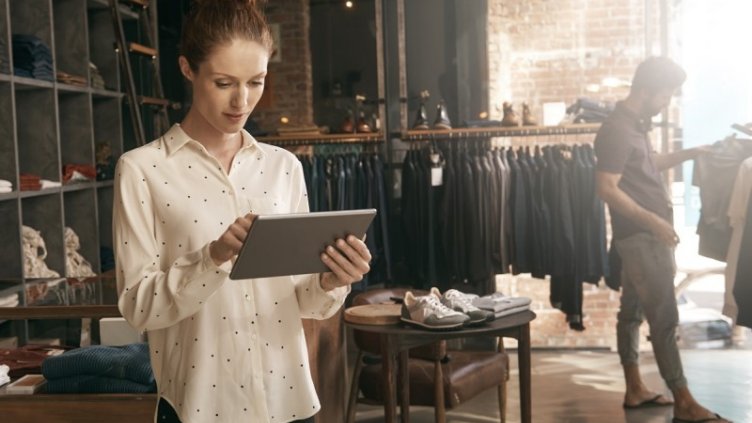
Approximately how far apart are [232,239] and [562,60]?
5609 mm

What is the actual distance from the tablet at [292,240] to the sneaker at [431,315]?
2.12 m

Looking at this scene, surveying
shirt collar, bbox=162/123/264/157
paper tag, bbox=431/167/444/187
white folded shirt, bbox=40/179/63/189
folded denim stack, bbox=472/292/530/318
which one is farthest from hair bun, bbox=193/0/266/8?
paper tag, bbox=431/167/444/187

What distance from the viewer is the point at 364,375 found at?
182 inches

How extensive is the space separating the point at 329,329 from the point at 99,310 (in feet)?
4.33

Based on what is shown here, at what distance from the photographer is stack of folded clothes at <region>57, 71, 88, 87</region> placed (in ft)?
17.9

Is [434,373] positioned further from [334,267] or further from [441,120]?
[334,267]

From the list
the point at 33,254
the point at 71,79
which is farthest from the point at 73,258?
the point at 71,79

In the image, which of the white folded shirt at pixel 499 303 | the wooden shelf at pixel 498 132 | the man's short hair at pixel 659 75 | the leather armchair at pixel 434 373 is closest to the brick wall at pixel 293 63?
the wooden shelf at pixel 498 132

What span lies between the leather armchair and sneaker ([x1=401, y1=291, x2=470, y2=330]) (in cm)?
34

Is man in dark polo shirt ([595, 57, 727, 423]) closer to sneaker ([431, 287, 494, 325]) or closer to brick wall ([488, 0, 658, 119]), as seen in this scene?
sneaker ([431, 287, 494, 325])

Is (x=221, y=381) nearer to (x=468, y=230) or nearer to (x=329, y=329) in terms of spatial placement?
(x=329, y=329)

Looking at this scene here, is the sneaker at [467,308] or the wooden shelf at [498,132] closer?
the sneaker at [467,308]

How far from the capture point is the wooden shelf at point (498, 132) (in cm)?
638

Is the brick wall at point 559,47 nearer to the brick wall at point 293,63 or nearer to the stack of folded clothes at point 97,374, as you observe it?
the brick wall at point 293,63
